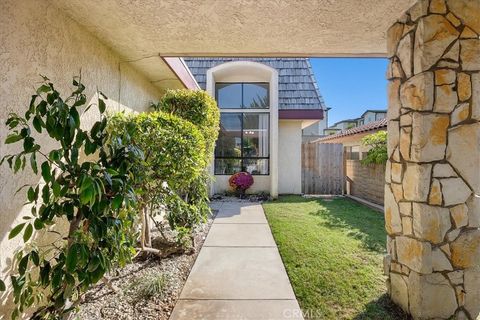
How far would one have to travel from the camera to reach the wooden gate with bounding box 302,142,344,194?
433 inches

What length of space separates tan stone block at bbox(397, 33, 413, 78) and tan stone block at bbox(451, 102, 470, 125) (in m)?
0.58

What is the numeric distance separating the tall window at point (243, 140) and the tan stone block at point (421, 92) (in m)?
7.88

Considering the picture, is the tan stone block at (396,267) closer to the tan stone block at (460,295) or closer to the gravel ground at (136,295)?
the tan stone block at (460,295)

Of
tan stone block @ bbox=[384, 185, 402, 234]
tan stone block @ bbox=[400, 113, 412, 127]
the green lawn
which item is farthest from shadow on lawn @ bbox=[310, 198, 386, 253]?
tan stone block @ bbox=[400, 113, 412, 127]

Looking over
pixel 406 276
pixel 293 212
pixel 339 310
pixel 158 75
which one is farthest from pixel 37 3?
pixel 293 212

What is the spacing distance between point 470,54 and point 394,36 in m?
0.78

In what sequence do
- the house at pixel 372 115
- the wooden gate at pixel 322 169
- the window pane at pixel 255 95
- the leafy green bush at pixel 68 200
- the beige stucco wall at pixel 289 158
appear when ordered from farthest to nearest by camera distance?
1. the house at pixel 372 115
2. the wooden gate at pixel 322 169
3. the beige stucco wall at pixel 289 158
4. the window pane at pixel 255 95
5. the leafy green bush at pixel 68 200

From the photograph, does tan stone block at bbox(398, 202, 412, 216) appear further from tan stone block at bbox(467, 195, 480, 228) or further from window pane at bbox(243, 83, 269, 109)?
window pane at bbox(243, 83, 269, 109)

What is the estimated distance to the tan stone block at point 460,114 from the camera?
108 inches

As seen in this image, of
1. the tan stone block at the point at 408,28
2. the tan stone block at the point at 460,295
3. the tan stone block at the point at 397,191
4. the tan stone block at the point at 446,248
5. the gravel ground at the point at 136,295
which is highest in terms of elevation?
the tan stone block at the point at 408,28

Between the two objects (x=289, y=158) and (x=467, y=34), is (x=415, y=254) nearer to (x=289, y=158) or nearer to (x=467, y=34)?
Answer: (x=467, y=34)

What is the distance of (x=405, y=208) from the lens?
2973mm

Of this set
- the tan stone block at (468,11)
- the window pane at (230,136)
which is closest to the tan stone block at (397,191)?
the tan stone block at (468,11)

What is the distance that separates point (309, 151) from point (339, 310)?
863 centimetres
